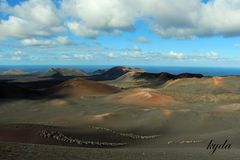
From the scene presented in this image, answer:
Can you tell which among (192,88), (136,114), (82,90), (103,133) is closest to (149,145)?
(103,133)

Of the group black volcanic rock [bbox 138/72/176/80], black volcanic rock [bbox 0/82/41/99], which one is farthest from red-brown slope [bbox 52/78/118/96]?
black volcanic rock [bbox 138/72/176/80]

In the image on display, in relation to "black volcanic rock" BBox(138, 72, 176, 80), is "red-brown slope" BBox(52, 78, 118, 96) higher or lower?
lower

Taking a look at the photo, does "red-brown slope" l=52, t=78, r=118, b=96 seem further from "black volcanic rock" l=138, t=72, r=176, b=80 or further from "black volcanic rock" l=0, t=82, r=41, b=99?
"black volcanic rock" l=138, t=72, r=176, b=80

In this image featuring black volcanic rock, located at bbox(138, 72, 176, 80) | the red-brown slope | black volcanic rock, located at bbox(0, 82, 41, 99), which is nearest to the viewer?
black volcanic rock, located at bbox(0, 82, 41, 99)

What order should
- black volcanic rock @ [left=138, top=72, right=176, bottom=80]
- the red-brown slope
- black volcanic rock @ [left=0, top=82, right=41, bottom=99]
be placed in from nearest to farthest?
black volcanic rock @ [left=0, top=82, right=41, bottom=99] < the red-brown slope < black volcanic rock @ [left=138, top=72, right=176, bottom=80]

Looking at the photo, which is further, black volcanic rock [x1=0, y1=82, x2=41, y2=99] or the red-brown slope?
the red-brown slope

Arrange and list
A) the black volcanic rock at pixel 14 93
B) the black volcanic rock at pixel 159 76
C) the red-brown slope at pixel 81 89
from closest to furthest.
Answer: the black volcanic rock at pixel 14 93 < the red-brown slope at pixel 81 89 < the black volcanic rock at pixel 159 76

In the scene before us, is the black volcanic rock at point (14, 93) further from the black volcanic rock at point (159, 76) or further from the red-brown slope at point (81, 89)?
the black volcanic rock at point (159, 76)

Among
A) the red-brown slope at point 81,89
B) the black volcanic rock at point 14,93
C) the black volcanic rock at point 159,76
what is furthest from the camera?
the black volcanic rock at point 159,76

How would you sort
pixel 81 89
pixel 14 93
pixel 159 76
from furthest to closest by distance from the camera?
pixel 159 76 < pixel 81 89 < pixel 14 93

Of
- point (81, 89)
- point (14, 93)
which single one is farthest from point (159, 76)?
point (14, 93)

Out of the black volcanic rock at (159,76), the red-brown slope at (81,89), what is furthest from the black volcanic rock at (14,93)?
the black volcanic rock at (159,76)

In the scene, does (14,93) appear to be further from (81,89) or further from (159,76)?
(159,76)

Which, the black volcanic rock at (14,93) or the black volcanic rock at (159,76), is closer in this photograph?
the black volcanic rock at (14,93)
